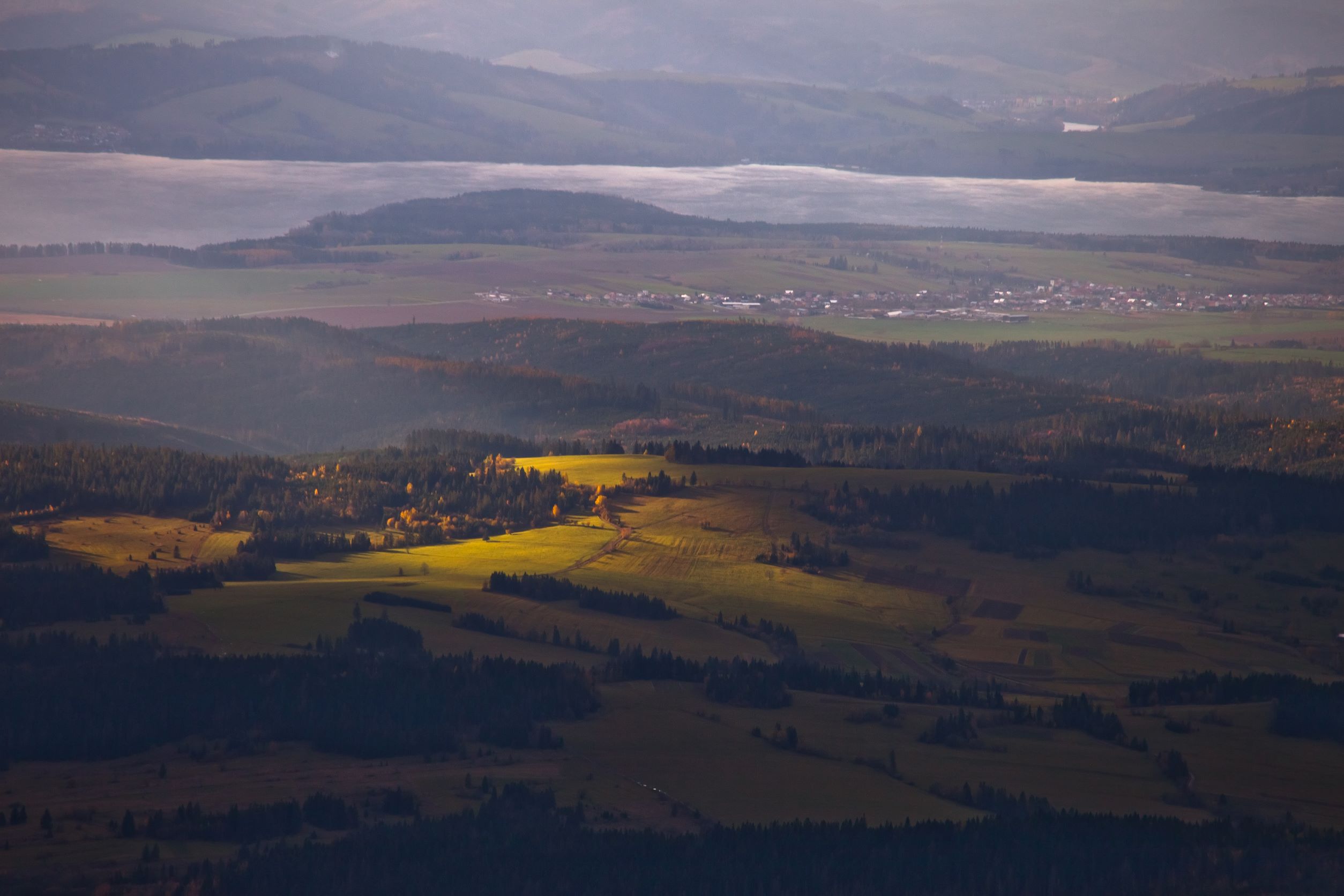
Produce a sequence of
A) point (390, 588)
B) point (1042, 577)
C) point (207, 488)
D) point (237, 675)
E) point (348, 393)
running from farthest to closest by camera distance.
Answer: point (348, 393)
point (207, 488)
point (1042, 577)
point (390, 588)
point (237, 675)

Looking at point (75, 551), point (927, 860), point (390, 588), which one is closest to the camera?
point (927, 860)

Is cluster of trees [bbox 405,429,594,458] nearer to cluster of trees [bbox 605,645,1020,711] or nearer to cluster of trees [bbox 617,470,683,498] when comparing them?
cluster of trees [bbox 617,470,683,498]

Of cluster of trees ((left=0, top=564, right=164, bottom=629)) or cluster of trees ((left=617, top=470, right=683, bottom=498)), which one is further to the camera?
cluster of trees ((left=617, top=470, right=683, bottom=498))

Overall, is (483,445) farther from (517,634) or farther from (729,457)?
(517,634)

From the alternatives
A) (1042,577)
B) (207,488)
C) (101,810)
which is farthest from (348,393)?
(101,810)

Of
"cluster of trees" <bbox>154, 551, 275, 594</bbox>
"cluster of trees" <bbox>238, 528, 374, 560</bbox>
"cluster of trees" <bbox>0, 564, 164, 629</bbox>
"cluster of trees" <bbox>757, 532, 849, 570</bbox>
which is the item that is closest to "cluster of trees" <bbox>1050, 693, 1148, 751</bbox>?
"cluster of trees" <bbox>757, 532, 849, 570</bbox>

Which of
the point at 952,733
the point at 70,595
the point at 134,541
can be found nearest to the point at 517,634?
the point at 70,595

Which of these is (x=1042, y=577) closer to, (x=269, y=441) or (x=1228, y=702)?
(x=1228, y=702)
